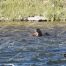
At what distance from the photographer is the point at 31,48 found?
1759cm

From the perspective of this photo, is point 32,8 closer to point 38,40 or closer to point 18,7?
point 18,7

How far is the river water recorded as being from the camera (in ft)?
47.3

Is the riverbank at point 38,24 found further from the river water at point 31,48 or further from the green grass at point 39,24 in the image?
the river water at point 31,48

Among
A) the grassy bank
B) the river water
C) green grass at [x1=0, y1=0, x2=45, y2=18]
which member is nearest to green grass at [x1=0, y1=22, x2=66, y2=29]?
the grassy bank

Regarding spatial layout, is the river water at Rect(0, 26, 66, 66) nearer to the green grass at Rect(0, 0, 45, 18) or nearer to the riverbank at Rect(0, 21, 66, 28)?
the riverbank at Rect(0, 21, 66, 28)

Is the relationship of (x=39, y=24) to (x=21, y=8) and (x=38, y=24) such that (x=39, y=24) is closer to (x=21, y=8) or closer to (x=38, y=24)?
(x=38, y=24)

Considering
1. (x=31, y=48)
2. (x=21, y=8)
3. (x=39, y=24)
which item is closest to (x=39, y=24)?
(x=39, y=24)

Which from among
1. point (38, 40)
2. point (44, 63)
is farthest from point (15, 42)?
point (44, 63)

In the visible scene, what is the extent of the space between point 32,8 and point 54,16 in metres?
2.78

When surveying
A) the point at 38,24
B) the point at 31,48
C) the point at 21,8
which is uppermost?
the point at 31,48

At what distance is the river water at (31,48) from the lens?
47.3 ft

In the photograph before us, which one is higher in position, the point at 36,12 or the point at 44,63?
the point at 44,63

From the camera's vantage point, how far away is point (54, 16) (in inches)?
1158

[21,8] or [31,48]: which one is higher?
[31,48]
